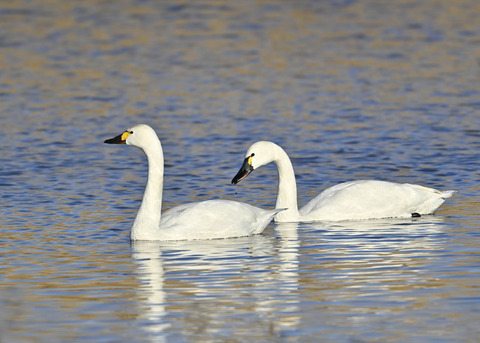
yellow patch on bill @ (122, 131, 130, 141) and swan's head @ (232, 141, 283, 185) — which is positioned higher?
yellow patch on bill @ (122, 131, 130, 141)

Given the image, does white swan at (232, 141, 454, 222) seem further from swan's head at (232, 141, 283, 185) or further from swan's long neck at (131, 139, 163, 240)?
swan's long neck at (131, 139, 163, 240)

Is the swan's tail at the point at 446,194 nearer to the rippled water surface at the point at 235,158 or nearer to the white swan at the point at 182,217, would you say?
the rippled water surface at the point at 235,158

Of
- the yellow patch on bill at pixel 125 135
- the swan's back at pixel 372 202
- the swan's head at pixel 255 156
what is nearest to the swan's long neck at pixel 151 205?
the yellow patch on bill at pixel 125 135

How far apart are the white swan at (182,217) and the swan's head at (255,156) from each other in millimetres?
1058

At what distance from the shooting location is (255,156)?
571 inches

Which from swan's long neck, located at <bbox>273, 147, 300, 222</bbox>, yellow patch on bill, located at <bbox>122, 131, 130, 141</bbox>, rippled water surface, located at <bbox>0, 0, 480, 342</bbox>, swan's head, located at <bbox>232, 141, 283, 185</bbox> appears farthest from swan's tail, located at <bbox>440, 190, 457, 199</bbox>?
yellow patch on bill, located at <bbox>122, 131, 130, 141</bbox>

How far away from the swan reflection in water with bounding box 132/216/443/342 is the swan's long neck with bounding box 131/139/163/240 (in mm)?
178

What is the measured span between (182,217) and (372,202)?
2.49m

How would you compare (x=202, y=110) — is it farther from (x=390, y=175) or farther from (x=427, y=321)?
(x=427, y=321)

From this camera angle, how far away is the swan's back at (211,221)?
1298 centimetres

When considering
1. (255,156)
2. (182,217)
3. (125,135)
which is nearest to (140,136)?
(125,135)

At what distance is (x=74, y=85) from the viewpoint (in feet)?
83.0

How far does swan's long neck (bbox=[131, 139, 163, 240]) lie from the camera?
12.9m

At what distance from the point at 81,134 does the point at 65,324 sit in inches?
454
